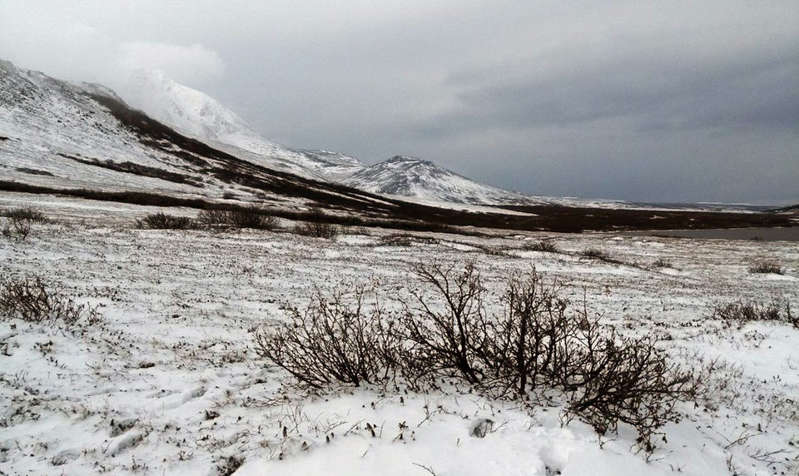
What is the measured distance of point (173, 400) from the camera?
→ 6188mm

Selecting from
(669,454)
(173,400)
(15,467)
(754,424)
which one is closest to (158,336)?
(173,400)

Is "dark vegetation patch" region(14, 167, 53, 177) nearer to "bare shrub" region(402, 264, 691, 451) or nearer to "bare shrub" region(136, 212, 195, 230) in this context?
"bare shrub" region(136, 212, 195, 230)

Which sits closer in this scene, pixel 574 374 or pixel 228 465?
pixel 228 465

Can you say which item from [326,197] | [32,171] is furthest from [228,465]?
[326,197]

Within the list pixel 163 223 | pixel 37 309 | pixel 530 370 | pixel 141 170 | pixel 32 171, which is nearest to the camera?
pixel 530 370

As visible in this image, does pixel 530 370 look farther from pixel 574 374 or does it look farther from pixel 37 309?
pixel 37 309

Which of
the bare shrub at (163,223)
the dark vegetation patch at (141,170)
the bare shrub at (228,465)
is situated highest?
the dark vegetation patch at (141,170)

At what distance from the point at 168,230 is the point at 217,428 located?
1100 inches

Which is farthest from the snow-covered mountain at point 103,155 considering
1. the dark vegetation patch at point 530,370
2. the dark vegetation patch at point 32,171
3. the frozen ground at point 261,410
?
the dark vegetation patch at point 530,370

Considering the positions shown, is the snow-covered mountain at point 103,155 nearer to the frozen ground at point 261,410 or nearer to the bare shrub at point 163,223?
the bare shrub at point 163,223

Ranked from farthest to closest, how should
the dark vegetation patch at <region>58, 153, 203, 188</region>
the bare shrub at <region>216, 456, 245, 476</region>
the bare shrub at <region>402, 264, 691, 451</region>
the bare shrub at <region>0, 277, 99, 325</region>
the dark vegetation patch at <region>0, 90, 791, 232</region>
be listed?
the dark vegetation patch at <region>0, 90, 791, 232</region>
the dark vegetation patch at <region>58, 153, 203, 188</region>
the bare shrub at <region>0, 277, 99, 325</region>
the bare shrub at <region>402, 264, 691, 451</region>
the bare shrub at <region>216, 456, 245, 476</region>

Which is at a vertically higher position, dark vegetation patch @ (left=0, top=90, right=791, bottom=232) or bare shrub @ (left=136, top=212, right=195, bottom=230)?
dark vegetation patch @ (left=0, top=90, right=791, bottom=232)

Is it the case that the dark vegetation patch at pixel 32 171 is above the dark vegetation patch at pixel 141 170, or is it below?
below

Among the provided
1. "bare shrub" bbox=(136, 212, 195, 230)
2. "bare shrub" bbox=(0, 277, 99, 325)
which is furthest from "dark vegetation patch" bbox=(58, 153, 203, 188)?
"bare shrub" bbox=(0, 277, 99, 325)
